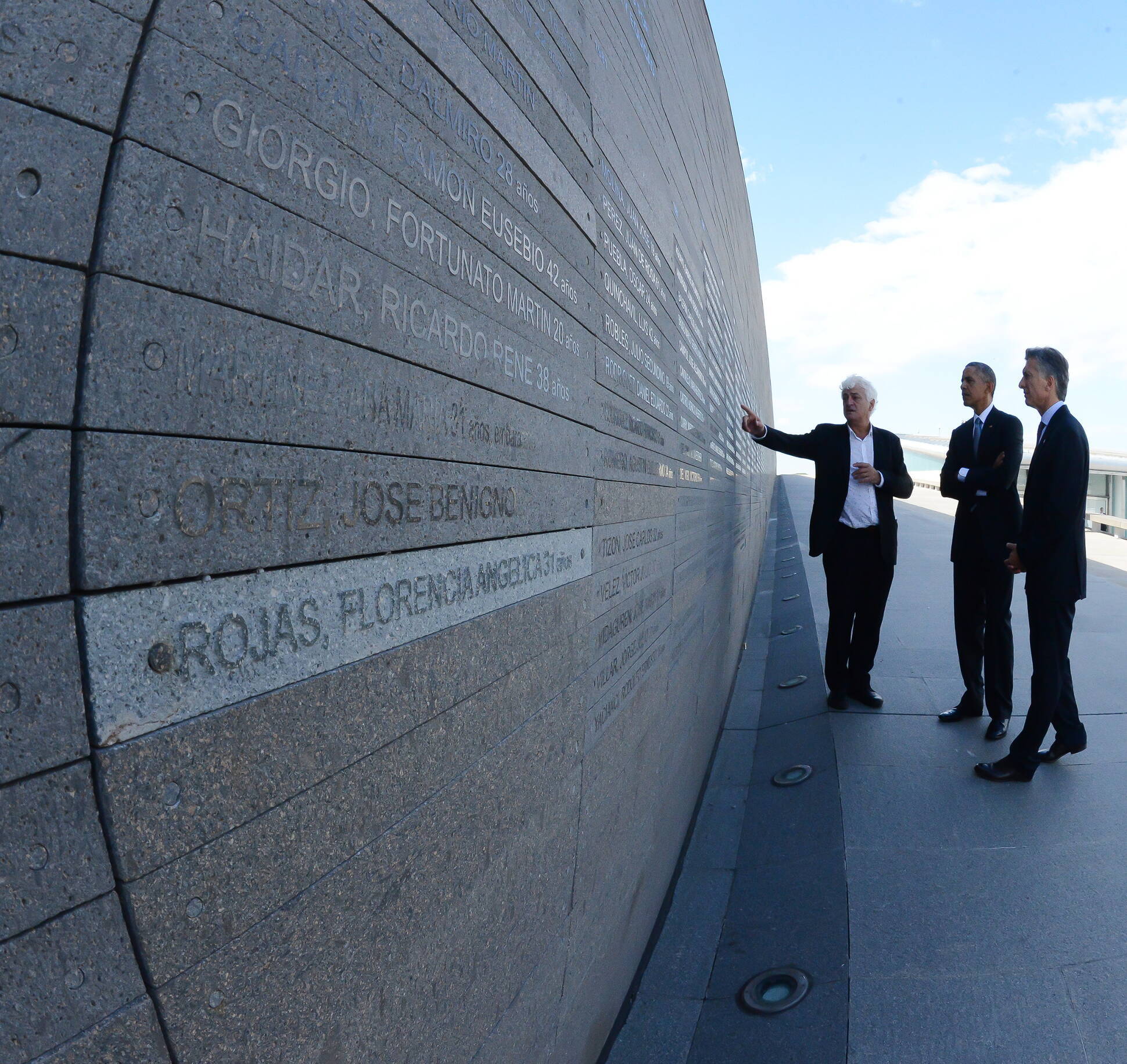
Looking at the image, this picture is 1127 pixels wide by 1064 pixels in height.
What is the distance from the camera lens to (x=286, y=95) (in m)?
0.96

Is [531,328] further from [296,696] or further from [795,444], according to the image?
[795,444]

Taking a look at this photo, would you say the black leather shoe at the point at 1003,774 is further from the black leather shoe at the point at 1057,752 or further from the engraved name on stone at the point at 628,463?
the engraved name on stone at the point at 628,463

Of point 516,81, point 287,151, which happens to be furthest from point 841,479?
point 287,151

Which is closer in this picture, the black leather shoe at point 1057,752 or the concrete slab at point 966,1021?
the concrete slab at point 966,1021

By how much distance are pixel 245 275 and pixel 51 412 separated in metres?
0.27

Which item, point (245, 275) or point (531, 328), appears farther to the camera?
→ point (531, 328)

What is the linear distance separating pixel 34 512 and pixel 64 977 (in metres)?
0.38

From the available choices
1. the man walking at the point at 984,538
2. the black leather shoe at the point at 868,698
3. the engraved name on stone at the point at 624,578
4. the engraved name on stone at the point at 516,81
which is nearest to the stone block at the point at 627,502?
the engraved name on stone at the point at 624,578

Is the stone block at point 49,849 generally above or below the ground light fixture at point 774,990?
above

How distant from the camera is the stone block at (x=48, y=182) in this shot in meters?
0.67

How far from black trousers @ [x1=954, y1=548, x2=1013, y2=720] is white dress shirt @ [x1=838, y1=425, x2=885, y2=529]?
522mm

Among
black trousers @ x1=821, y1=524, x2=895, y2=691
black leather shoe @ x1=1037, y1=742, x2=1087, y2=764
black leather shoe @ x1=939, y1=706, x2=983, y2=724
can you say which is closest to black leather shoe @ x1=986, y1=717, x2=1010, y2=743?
black leather shoe @ x1=939, y1=706, x2=983, y2=724

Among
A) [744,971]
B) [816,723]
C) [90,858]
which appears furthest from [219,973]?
[816,723]

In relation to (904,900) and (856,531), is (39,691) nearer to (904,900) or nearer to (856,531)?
(904,900)
